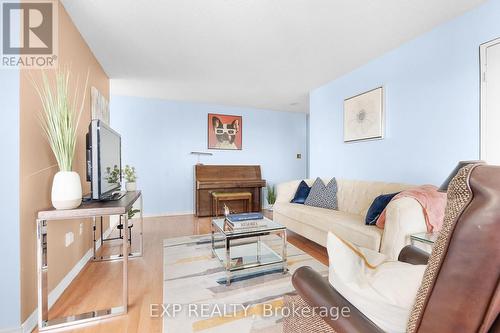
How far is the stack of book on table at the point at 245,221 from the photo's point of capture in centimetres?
218

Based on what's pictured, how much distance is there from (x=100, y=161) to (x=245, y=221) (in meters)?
1.34

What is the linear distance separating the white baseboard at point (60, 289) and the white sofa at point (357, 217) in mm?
2219

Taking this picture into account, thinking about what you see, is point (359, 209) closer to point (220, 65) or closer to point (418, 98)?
point (418, 98)

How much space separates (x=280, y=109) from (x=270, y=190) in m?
1.96

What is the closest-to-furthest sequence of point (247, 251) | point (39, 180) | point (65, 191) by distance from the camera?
point (65, 191) < point (39, 180) < point (247, 251)

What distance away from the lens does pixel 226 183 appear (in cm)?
462

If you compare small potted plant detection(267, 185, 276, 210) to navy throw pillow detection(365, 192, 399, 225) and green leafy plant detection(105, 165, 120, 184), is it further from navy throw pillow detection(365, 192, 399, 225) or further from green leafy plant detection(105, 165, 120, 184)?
green leafy plant detection(105, 165, 120, 184)

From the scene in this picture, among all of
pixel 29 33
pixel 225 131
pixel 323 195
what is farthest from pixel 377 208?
pixel 225 131

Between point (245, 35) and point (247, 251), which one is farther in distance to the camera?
point (247, 251)

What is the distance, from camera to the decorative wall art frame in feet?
8.84

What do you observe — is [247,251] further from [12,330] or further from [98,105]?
[98,105]

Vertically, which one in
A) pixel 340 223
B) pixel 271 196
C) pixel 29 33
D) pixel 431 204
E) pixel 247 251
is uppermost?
pixel 29 33

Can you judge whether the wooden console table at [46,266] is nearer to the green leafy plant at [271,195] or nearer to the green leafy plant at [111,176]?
the green leafy plant at [111,176]

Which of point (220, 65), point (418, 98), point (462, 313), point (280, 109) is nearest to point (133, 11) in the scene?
point (220, 65)
